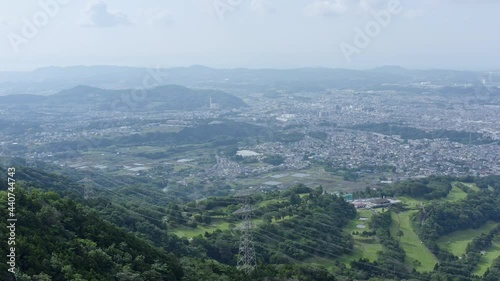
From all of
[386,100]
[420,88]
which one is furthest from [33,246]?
[420,88]

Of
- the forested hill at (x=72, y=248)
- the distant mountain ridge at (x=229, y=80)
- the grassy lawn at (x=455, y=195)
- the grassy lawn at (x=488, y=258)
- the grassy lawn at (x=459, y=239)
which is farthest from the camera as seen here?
the distant mountain ridge at (x=229, y=80)

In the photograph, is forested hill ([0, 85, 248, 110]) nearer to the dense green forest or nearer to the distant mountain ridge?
the distant mountain ridge

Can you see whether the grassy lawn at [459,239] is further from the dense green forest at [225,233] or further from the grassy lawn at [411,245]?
the grassy lawn at [411,245]

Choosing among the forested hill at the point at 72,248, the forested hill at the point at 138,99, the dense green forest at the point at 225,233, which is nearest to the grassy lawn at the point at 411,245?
the dense green forest at the point at 225,233

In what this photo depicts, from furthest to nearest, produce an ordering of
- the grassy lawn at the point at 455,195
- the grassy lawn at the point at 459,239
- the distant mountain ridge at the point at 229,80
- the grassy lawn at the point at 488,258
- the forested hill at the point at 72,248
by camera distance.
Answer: the distant mountain ridge at the point at 229,80
the grassy lawn at the point at 455,195
the grassy lawn at the point at 459,239
the grassy lawn at the point at 488,258
the forested hill at the point at 72,248

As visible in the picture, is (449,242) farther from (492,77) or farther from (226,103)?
(492,77)

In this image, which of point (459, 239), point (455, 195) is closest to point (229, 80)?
point (455, 195)
